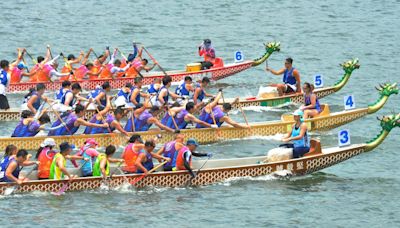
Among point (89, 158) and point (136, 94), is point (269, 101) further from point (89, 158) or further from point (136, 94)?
point (89, 158)

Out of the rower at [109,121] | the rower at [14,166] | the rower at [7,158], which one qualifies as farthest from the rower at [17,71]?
the rower at [14,166]

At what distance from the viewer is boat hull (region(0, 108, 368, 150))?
34809 millimetres

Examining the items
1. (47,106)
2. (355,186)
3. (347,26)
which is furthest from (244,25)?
(355,186)

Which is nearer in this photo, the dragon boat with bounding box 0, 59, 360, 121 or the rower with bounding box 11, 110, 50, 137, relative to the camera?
the rower with bounding box 11, 110, 50, 137

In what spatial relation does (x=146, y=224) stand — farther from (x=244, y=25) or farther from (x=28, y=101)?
(x=244, y=25)

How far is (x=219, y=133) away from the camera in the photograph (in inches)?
1428

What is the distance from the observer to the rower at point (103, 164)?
1191 inches

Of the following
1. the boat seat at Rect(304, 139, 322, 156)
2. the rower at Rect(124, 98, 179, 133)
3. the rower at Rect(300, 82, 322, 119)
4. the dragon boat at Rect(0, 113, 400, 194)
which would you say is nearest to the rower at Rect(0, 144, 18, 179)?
the dragon boat at Rect(0, 113, 400, 194)

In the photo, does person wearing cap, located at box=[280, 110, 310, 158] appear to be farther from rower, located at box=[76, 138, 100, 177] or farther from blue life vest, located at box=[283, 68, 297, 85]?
blue life vest, located at box=[283, 68, 297, 85]

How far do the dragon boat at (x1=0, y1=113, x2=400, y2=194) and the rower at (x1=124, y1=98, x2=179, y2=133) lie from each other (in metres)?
3.52

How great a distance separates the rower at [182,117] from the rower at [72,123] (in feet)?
6.10

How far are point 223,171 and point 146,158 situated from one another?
1957mm

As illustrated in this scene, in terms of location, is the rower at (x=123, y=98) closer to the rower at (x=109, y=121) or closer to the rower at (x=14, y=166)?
the rower at (x=109, y=121)

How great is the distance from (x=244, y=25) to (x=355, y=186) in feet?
86.2
